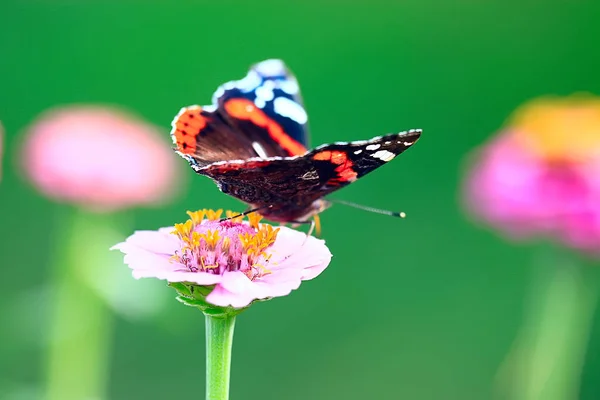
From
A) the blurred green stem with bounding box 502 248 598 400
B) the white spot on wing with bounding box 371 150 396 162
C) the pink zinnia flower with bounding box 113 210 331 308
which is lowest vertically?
the blurred green stem with bounding box 502 248 598 400

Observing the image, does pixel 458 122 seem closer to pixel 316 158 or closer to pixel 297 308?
pixel 297 308

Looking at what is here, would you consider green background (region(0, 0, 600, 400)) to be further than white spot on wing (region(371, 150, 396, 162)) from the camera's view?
Yes

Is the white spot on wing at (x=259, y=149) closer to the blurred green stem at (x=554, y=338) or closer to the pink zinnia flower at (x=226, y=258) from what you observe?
the pink zinnia flower at (x=226, y=258)

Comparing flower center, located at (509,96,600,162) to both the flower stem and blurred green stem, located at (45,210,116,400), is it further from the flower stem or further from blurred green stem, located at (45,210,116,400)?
the flower stem

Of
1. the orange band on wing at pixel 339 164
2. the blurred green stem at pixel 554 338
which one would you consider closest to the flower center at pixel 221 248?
the orange band on wing at pixel 339 164

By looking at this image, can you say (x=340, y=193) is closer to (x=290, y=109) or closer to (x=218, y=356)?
(x=290, y=109)

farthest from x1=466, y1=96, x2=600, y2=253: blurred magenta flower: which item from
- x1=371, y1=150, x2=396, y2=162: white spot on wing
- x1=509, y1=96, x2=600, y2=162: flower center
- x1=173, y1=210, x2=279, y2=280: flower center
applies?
x1=173, y1=210, x2=279, y2=280: flower center

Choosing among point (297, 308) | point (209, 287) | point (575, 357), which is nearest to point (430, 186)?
point (297, 308)
